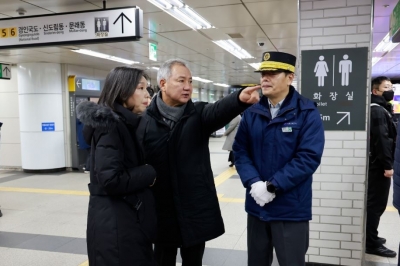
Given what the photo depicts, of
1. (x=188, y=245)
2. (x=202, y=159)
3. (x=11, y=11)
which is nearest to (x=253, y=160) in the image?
(x=202, y=159)

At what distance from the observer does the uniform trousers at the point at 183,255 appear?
2.02m

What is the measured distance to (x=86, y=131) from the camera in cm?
180

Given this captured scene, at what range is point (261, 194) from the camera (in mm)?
1881

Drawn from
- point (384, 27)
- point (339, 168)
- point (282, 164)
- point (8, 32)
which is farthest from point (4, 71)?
point (282, 164)

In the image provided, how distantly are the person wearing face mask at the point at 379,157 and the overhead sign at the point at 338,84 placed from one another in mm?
425

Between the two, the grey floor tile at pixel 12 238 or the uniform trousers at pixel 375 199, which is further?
the grey floor tile at pixel 12 238

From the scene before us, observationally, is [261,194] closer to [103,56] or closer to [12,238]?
[12,238]

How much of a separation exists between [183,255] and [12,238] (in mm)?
2976

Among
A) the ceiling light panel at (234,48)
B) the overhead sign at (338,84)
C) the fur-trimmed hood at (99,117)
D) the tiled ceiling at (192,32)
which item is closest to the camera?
the fur-trimmed hood at (99,117)

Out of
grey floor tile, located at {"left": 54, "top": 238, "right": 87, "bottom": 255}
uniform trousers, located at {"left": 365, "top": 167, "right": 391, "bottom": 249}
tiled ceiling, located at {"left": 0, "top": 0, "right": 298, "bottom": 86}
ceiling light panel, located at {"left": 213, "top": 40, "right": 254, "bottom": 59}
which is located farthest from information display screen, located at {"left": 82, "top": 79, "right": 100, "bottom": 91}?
uniform trousers, located at {"left": 365, "top": 167, "right": 391, "bottom": 249}

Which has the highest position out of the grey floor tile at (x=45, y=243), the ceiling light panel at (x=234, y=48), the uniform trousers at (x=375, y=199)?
the ceiling light panel at (x=234, y=48)

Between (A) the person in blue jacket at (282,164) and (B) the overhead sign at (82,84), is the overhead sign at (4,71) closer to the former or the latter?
(B) the overhead sign at (82,84)

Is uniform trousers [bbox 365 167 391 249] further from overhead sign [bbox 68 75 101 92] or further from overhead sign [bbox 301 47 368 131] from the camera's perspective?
overhead sign [bbox 68 75 101 92]

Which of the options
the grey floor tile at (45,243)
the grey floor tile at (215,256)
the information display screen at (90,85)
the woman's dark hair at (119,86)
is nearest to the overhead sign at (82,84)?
the information display screen at (90,85)
